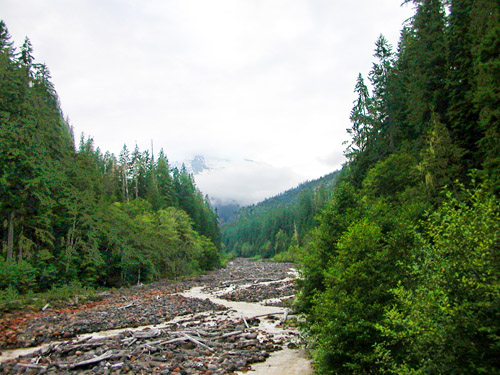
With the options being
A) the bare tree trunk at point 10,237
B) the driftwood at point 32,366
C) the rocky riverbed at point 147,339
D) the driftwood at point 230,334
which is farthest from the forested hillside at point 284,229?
the driftwood at point 32,366

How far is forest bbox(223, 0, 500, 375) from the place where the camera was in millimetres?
5102

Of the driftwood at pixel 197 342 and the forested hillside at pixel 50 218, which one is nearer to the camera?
the driftwood at pixel 197 342

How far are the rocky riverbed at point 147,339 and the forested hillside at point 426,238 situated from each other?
282 cm

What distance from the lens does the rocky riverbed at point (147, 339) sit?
1035cm

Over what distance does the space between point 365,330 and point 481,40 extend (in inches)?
674

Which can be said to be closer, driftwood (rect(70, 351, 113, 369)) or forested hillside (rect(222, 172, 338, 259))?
driftwood (rect(70, 351, 113, 369))

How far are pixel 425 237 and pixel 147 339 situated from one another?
13355 mm

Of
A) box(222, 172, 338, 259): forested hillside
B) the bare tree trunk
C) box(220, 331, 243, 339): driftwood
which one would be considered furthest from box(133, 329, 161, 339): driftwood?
box(222, 172, 338, 259): forested hillside

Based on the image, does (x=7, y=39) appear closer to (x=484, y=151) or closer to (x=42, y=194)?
(x=42, y=194)

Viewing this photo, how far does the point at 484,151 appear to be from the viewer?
17.1m

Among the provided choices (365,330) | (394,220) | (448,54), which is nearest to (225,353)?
(365,330)

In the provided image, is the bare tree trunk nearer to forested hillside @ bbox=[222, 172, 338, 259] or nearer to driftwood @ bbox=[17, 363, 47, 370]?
driftwood @ bbox=[17, 363, 47, 370]

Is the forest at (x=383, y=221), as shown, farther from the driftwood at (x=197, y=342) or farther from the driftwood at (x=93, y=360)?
the driftwood at (x=93, y=360)

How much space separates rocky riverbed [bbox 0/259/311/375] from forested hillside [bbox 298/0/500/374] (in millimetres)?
2819
